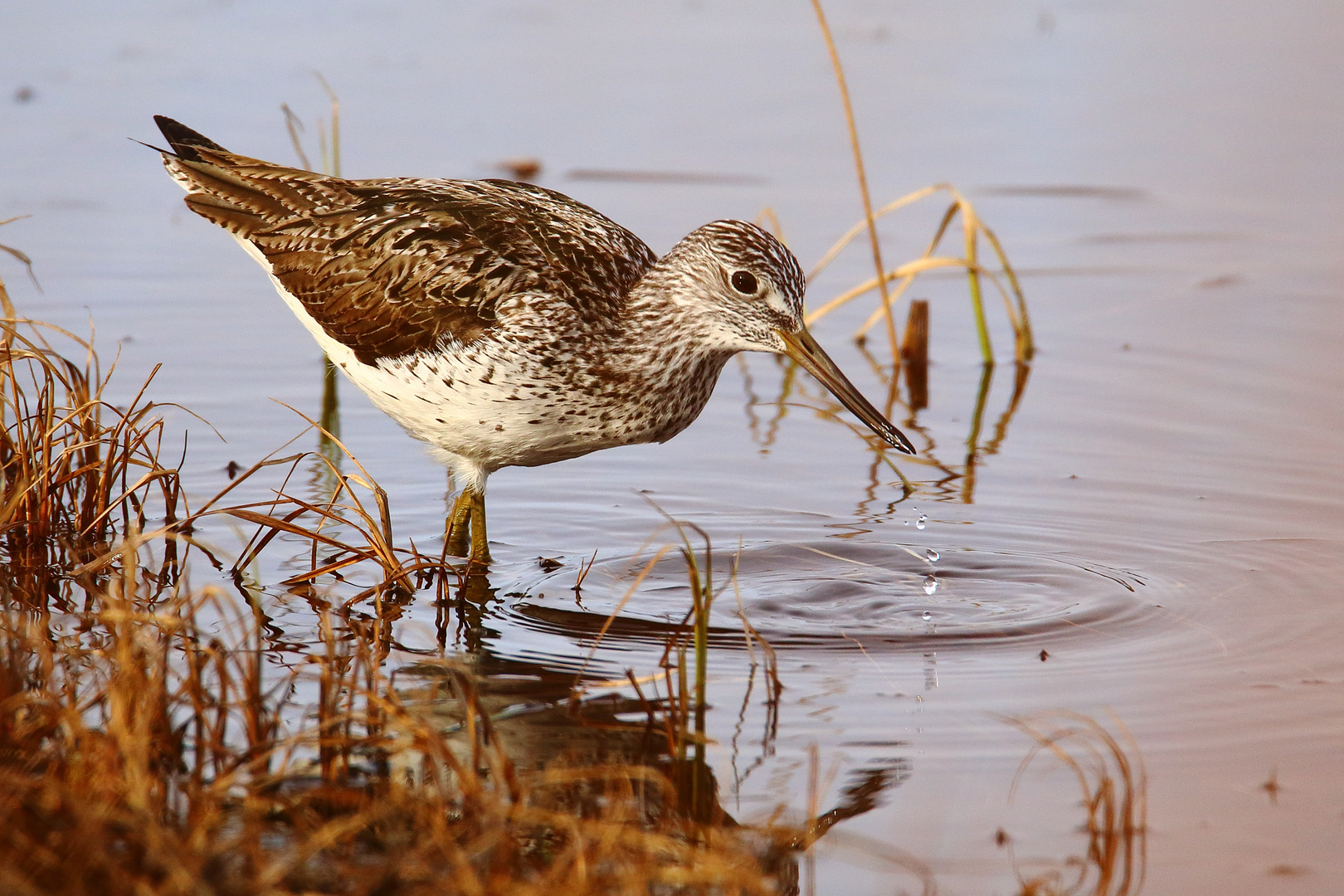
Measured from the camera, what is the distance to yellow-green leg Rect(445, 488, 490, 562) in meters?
6.86

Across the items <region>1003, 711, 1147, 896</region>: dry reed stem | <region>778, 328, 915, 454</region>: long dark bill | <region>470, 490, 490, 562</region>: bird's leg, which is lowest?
<region>1003, 711, 1147, 896</region>: dry reed stem

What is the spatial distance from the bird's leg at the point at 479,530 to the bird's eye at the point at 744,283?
1.53 m

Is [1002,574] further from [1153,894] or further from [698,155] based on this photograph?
[698,155]

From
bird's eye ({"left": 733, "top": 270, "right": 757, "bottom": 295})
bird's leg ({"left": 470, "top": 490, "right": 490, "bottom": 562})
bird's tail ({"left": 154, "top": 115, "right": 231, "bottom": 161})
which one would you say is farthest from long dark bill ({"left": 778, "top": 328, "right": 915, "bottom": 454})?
bird's tail ({"left": 154, "top": 115, "right": 231, "bottom": 161})

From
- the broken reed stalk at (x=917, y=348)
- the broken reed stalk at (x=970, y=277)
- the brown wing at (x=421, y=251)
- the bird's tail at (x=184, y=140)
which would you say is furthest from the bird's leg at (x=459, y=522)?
the broken reed stalk at (x=917, y=348)

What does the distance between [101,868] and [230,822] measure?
531 mm

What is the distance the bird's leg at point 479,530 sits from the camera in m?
6.81

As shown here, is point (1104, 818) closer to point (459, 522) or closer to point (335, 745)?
point (335, 745)

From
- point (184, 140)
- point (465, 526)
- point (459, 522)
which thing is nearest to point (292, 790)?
point (459, 522)

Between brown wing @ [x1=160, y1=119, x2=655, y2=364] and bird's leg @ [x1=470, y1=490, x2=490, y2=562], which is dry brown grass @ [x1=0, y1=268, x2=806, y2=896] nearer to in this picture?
bird's leg @ [x1=470, y1=490, x2=490, y2=562]

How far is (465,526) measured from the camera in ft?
23.5

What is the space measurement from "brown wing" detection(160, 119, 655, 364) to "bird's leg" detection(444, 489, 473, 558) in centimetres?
73

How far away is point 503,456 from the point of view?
6.75 m

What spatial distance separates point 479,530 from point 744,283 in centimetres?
165
